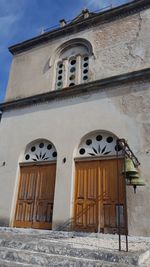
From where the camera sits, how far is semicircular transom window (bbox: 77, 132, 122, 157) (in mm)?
8008

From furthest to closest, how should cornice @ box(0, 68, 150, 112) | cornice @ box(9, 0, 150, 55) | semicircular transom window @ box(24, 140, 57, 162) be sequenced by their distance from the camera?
1. cornice @ box(9, 0, 150, 55)
2. semicircular transom window @ box(24, 140, 57, 162)
3. cornice @ box(0, 68, 150, 112)

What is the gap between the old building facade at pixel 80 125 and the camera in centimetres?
750

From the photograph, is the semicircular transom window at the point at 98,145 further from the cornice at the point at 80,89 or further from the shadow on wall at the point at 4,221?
the shadow on wall at the point at 4,221

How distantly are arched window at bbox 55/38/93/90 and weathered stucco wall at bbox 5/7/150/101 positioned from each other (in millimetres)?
246

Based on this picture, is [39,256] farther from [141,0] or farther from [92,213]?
[141,0]

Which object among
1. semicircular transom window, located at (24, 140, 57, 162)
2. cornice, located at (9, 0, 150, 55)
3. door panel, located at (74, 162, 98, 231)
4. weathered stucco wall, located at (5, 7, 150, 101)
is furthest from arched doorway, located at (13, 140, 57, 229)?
cornice, located at (9, 0, 150, 55)

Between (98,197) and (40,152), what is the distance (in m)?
3.10

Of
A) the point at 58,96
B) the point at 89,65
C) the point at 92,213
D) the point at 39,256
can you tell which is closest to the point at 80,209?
the point at 92,213

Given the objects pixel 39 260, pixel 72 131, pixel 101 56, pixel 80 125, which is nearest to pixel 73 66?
pixel 101 56

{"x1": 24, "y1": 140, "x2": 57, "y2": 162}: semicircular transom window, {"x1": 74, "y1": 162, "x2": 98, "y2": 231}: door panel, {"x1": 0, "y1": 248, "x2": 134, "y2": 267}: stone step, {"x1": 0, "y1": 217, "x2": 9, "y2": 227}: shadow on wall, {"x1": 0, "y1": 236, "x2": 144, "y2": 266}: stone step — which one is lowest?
{"x1": 0, "y1": 248, "x2": 134, "y2": 267}: stone step

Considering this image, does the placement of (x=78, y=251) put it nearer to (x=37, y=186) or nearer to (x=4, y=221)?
(x=37, y=186)

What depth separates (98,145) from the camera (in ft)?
27.1

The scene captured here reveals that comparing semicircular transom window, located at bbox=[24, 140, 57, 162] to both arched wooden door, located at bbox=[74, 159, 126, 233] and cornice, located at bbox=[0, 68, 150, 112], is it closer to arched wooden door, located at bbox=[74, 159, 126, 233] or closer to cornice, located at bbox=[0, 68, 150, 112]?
arched wooden door, located at bbox=[74, 159, 126, 233]

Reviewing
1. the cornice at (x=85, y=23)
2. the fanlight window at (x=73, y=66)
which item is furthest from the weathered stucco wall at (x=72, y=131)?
the cornice at (x=85, y=23)
